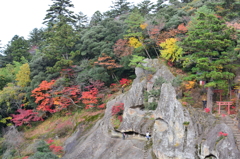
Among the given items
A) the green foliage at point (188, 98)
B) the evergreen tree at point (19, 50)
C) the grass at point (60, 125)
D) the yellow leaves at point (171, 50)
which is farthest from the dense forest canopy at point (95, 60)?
the evergreen tree at point (19, 50)

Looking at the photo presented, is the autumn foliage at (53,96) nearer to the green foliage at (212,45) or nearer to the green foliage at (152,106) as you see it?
the green foliage at (152,106)

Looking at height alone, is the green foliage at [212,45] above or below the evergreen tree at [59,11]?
below

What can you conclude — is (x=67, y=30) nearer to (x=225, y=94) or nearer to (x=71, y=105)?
(x=71, y=105)

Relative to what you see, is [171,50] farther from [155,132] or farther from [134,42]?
[155,132]

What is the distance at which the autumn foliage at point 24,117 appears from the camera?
25116mm

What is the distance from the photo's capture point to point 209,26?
14.3 m

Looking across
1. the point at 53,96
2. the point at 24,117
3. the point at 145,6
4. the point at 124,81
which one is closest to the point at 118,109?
the point at 124,81

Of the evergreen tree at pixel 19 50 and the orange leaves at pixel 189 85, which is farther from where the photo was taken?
the evergreen tree at pixel 19 50

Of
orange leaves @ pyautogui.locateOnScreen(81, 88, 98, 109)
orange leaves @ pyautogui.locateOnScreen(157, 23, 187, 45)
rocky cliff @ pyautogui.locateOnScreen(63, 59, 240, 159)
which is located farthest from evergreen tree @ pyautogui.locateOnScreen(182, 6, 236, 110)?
orange leaves @ pyautogui.locateOnScreen(81, 88, 98, 109)

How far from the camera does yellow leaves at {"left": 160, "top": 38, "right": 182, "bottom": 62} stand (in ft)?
63.5

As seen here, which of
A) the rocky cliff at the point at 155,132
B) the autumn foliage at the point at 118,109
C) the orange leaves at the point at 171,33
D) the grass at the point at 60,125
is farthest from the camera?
the grass at the point at 60,125

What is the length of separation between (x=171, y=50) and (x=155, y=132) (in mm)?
9635

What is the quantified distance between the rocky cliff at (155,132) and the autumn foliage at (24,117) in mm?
8439

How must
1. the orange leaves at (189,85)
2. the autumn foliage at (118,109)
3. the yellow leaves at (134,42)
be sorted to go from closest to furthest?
the orange leaves at (189,85), the autumn foliage at (118,109), the yellow leaves at (134,42)
